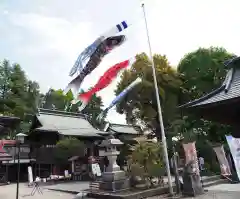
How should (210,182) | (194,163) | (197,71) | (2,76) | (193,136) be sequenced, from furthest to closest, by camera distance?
(2,76), (197,71), (193,136), (210,182), (194,163)

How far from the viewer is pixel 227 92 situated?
214 inches

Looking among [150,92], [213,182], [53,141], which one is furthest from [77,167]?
[213,182]

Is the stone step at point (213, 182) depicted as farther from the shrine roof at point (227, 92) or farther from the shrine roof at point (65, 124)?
the shrine roof at point (65, 124)

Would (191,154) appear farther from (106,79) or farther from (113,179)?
(106,79)

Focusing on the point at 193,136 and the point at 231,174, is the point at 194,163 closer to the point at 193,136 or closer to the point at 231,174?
the point at 231,174

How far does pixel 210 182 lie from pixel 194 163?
4.40m

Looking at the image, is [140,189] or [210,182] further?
[210,182]

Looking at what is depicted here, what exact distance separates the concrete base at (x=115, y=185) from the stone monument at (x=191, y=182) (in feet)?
11.3

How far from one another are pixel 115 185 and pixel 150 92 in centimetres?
1535

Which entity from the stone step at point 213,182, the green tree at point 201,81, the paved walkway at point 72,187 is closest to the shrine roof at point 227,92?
the stone step at point 213,182

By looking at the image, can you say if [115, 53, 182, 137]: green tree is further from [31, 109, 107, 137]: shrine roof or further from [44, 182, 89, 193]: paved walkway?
[44, 182, 89, 193]: paved walkway

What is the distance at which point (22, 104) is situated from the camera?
35.5 m

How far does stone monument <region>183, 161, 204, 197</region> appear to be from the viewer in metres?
12.2

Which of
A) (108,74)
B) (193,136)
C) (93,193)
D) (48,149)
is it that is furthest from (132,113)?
(93,193)
